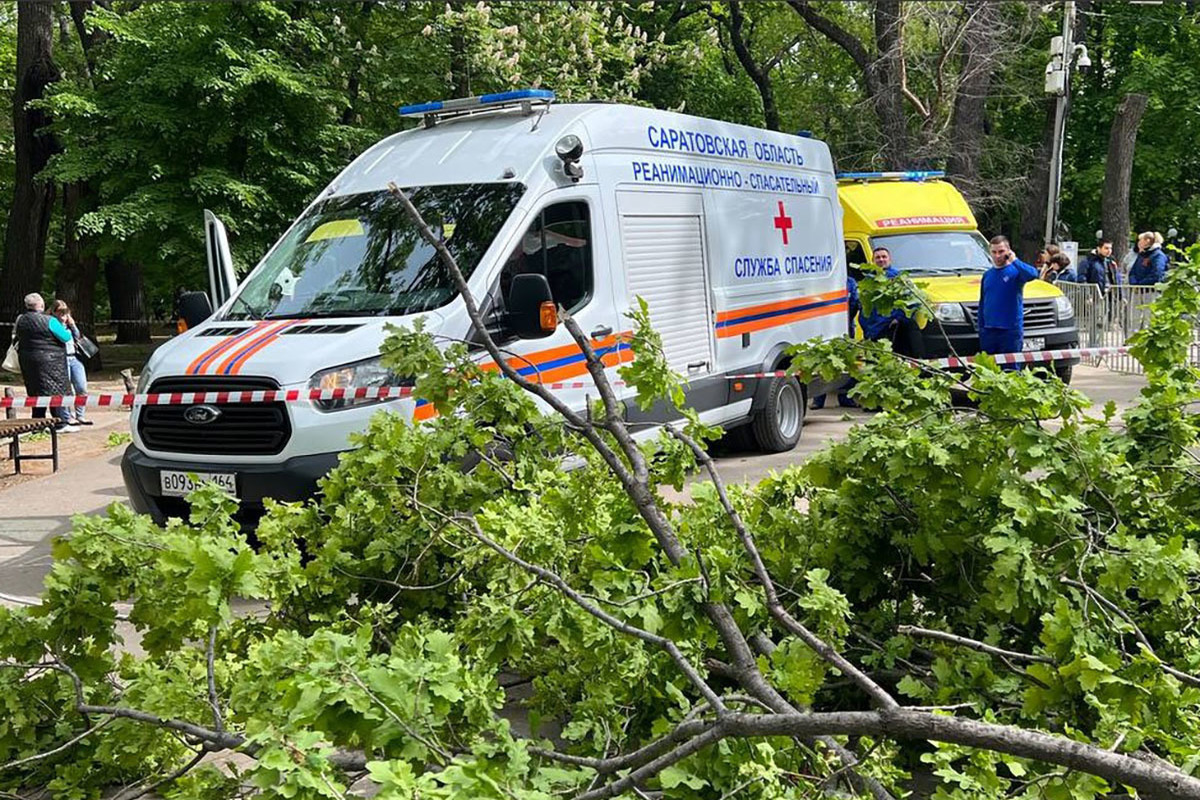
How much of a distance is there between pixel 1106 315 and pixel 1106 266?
2515mm

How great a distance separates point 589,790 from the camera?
2596 millimetres

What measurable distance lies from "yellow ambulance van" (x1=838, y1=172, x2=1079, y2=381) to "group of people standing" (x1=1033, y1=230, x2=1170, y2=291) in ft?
6.21

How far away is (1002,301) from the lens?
11148mm

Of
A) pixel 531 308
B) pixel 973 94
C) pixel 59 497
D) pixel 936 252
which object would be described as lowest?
pixel 59 497

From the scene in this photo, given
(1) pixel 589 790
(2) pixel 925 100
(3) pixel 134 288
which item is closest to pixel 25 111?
(3) pixel 134 288

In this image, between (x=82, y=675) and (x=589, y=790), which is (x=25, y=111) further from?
(x=589, y=790)

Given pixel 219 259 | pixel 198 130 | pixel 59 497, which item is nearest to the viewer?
pixel 219 259

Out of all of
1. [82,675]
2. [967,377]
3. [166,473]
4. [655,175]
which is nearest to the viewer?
[82,675]

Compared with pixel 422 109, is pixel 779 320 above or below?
below

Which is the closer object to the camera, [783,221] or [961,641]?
[961,641]

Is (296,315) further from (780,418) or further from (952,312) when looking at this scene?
(952,312)

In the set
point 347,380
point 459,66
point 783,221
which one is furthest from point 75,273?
point 347,380

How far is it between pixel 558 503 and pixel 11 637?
1.74 metres

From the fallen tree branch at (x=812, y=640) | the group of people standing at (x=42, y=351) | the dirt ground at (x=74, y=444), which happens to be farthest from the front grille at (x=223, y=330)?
the group of people standing at (x=42, y=351)
